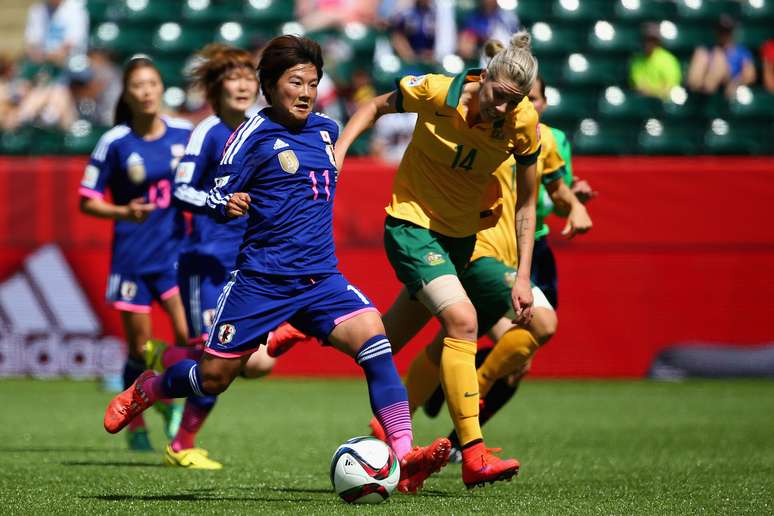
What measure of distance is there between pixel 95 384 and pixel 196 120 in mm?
3255

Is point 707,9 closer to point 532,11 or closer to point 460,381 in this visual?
point 532,11

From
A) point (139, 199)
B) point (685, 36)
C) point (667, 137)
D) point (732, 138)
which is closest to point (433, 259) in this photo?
point (139, 199)

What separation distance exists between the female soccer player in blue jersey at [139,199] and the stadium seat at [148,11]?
864 centimetres

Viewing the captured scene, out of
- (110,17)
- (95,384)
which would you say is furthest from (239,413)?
(110,17)

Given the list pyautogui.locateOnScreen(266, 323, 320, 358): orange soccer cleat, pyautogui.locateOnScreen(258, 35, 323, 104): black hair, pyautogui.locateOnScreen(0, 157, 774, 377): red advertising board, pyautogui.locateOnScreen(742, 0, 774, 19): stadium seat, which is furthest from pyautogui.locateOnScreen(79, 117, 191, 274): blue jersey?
pyautogui.locateOnScreen(742, 0, 774, 19): stadium seat

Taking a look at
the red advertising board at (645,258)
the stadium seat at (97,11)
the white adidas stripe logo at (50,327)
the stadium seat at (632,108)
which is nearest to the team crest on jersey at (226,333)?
the red advertising board at (645,258)

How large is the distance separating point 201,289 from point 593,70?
933 cm

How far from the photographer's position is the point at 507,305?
6.91 metres

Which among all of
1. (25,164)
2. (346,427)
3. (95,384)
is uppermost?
(25,164)

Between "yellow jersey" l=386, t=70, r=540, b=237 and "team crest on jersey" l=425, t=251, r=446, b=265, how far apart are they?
6.8 inches

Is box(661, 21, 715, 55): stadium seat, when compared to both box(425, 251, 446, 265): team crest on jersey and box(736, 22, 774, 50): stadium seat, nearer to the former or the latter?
box(736, 22, 774, 50): stadium seat

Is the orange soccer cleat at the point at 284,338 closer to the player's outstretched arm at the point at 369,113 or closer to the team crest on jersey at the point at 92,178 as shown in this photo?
the player's outstretched arm at the point at 369,113

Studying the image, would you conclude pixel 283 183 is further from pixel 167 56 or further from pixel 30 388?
pixel 167 56

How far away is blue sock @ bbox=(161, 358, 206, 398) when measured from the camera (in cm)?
597
